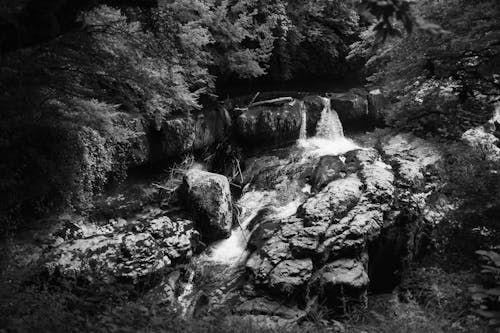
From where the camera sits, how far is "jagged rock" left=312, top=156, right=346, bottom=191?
9.59 m

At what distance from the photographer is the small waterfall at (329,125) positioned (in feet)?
42.2

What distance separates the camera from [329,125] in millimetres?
12977

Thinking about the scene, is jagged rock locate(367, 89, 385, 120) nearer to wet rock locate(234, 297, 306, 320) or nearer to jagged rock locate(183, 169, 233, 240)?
jagged rock locate(183, 169, 233, 240)

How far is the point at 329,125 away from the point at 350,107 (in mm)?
1087

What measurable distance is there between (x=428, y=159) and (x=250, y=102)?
5396 mm

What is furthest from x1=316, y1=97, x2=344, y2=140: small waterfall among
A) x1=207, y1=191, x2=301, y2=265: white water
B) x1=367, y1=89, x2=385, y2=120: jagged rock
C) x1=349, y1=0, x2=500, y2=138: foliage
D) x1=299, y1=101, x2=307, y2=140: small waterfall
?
x1=349, y1=0, x2=500, y2=138: foliage

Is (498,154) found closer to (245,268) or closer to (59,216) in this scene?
(245,268)

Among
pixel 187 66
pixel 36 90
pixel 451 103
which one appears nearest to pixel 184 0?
pixel 187 66

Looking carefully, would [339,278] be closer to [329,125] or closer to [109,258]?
[109,258]

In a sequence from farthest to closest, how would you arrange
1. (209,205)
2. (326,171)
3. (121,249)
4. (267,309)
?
(326,171) → (209,205) → (121,249) → (267,309)

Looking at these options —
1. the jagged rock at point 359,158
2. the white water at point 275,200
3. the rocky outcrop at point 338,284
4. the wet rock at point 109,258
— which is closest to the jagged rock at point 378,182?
the jagged rock at point 359,158

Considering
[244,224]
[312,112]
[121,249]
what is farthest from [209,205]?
[312,112]

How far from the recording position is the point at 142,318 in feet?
13.1

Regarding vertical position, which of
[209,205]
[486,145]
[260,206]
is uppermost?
[486,145]
